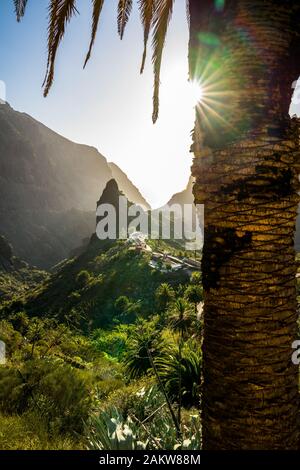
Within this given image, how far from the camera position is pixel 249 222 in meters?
2.03

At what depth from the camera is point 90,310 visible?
39.1m

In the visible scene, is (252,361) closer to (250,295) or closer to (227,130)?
(250,295)

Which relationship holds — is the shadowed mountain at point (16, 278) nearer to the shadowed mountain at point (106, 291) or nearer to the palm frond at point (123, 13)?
the shadowed mountain at point (106, 291)

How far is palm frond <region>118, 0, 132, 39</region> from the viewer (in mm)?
3963

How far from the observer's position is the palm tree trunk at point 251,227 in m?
2.03

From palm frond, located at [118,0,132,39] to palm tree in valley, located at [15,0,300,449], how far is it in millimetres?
2084

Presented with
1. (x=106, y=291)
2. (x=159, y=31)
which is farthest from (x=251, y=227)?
(x=106, y=291)

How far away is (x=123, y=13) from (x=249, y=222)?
3.17 metres

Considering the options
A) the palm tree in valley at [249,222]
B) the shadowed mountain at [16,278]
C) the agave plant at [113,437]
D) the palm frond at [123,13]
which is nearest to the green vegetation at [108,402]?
the agave plant at [113,437]

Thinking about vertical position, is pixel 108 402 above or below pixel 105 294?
above

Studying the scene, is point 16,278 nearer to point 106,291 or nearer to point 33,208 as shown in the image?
point 33,208

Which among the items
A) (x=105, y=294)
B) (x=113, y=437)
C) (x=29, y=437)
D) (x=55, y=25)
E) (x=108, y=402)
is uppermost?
(x=55, y=25)

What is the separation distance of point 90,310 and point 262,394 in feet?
126
